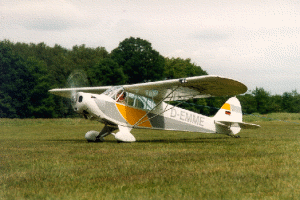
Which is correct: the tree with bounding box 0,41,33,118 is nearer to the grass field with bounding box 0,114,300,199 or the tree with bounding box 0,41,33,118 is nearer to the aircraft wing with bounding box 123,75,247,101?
the aircraft wing with bounding box 123,75,247,101

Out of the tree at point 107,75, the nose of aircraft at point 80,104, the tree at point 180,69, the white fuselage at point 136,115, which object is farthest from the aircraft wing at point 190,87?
the tree at point 180,69

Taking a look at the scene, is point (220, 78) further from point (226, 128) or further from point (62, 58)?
point (62, 58)

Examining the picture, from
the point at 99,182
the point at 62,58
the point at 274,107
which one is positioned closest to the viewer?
the point at 99,182

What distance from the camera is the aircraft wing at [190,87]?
39.6 feet

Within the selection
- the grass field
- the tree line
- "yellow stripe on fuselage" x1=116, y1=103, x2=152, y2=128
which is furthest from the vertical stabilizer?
the tree line

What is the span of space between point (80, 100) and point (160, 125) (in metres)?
3.99

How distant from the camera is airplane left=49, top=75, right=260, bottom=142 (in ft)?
41.0

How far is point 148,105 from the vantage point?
1451cm

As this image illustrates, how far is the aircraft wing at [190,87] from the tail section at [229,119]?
7.95 ft

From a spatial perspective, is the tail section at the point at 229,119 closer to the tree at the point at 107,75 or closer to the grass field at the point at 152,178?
the grass field at the point at 152,178

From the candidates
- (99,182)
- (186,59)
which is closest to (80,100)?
(99,182)

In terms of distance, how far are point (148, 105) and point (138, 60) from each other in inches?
1751

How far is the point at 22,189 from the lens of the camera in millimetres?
4699

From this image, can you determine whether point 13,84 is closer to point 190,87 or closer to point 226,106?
point 226,106
